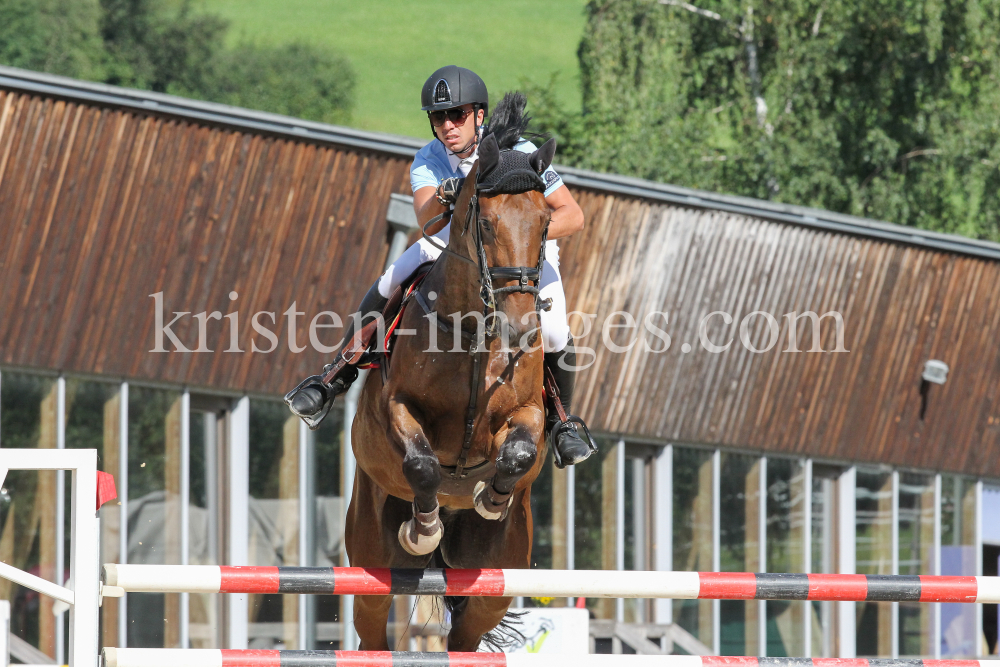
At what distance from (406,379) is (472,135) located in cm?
120

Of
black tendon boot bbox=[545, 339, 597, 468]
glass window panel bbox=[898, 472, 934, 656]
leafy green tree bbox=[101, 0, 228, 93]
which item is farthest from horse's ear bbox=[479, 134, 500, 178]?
leafy green tree bbox=[101, 0, 228, 93]

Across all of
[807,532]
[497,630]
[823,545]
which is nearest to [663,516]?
[807,532]

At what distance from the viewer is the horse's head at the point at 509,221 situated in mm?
4148

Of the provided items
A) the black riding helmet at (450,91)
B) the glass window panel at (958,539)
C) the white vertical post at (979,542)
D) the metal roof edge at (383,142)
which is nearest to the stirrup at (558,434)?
the black riding helmet at (450,91)

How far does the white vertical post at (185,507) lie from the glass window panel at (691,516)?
18.1 feet

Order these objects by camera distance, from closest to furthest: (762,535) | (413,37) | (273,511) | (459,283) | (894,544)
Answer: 1. (459,283)
2. (273,511)
3. (762,535)
4. (894,544)
5. (413,37)

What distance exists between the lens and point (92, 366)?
10.9 metres

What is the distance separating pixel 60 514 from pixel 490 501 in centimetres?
722

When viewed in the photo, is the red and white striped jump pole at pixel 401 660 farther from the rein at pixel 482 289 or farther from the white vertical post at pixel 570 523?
the white vertical post at pixel 570 523

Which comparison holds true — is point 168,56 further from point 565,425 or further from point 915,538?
point 565,425

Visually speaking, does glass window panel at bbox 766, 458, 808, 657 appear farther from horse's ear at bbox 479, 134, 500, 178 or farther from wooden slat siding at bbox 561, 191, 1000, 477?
horse's ear at bbox 479, 134, 500, 178

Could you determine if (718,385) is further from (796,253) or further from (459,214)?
(459,214)

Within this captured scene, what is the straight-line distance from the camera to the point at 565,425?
530 centimetres

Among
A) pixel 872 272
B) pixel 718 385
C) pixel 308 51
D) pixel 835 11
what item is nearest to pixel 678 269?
pixel 718 385
